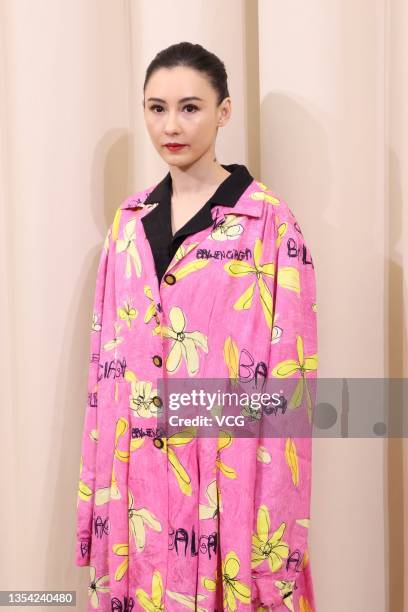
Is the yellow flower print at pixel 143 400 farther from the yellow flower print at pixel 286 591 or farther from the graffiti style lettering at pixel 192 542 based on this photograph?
the yellow flower print at pixel 286 591

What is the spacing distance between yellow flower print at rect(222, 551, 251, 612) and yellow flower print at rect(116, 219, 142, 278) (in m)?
0.45

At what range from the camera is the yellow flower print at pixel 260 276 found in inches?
48.0

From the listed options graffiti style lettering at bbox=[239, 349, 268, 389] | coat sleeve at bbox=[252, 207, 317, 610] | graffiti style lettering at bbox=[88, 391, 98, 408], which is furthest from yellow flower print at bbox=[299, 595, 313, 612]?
graffiti style lettering at bbox=[88, 391, 98, 408]

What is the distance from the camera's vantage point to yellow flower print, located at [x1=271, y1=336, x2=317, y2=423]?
3.97 ft

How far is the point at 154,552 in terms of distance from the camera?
1217 mm

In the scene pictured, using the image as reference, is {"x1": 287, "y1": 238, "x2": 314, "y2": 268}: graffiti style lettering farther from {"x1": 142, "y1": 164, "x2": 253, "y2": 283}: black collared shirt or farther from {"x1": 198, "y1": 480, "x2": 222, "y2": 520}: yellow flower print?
{"x1": 198, "y1": 480, "x2": 222, "y2": 520}: yellow flower print

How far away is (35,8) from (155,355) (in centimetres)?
69

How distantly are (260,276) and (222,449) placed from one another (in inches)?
10.4

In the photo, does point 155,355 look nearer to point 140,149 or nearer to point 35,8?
point 140,149

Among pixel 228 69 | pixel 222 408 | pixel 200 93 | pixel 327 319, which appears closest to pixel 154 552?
pixel 222 408

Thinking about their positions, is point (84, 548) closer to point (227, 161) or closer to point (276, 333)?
point (276, 333)

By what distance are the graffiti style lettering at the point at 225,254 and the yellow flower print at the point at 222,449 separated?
26 cm

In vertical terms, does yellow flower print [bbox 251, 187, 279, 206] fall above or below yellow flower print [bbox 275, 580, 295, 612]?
above

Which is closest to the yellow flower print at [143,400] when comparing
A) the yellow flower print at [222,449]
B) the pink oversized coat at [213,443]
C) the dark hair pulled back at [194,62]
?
the pink oversized coat at [213,443]
